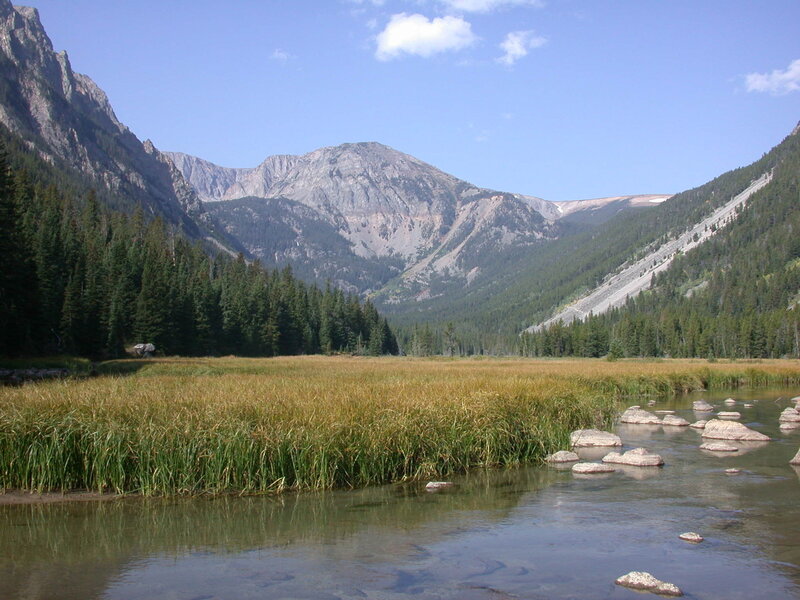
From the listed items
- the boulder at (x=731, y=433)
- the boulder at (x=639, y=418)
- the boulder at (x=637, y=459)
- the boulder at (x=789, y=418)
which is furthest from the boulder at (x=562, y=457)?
the boulder at (x=789, y=418)

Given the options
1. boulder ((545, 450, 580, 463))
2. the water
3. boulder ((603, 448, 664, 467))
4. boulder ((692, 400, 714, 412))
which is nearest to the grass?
boulder ((545, 450, 580, 463))

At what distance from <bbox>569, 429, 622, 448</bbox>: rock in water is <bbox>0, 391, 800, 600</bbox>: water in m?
5.02

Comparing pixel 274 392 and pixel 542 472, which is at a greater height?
pixel 274 392

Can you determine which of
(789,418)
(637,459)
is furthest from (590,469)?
(789,418)

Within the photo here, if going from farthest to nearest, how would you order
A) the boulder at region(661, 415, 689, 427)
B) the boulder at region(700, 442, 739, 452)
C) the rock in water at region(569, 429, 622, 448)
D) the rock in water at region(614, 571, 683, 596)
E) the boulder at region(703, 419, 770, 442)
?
the boulder at region(661, 415, 689, 427) < the boulder at region(703, 419, 770, 442) < the rock in water at region(569, 429, 622, 448) < the boulder at region(700, 442, 739, 452) < the rock in water at region(614, 571, 683, 596)

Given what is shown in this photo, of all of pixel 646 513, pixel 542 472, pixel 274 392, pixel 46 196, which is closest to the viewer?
pixel 646 513

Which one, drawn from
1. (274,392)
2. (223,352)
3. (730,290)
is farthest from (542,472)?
(730,290)

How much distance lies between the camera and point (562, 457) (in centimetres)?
1925

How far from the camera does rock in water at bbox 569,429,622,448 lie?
21859mm

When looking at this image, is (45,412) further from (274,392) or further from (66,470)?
(274,392)

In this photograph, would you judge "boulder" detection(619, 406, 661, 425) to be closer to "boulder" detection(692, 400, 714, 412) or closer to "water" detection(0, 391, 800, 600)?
"boulder" detection(692, 400, 714, 412)

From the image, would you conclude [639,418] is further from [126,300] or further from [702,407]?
[126,300]

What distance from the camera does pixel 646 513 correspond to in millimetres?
13555

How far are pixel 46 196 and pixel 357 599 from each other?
383 feet
